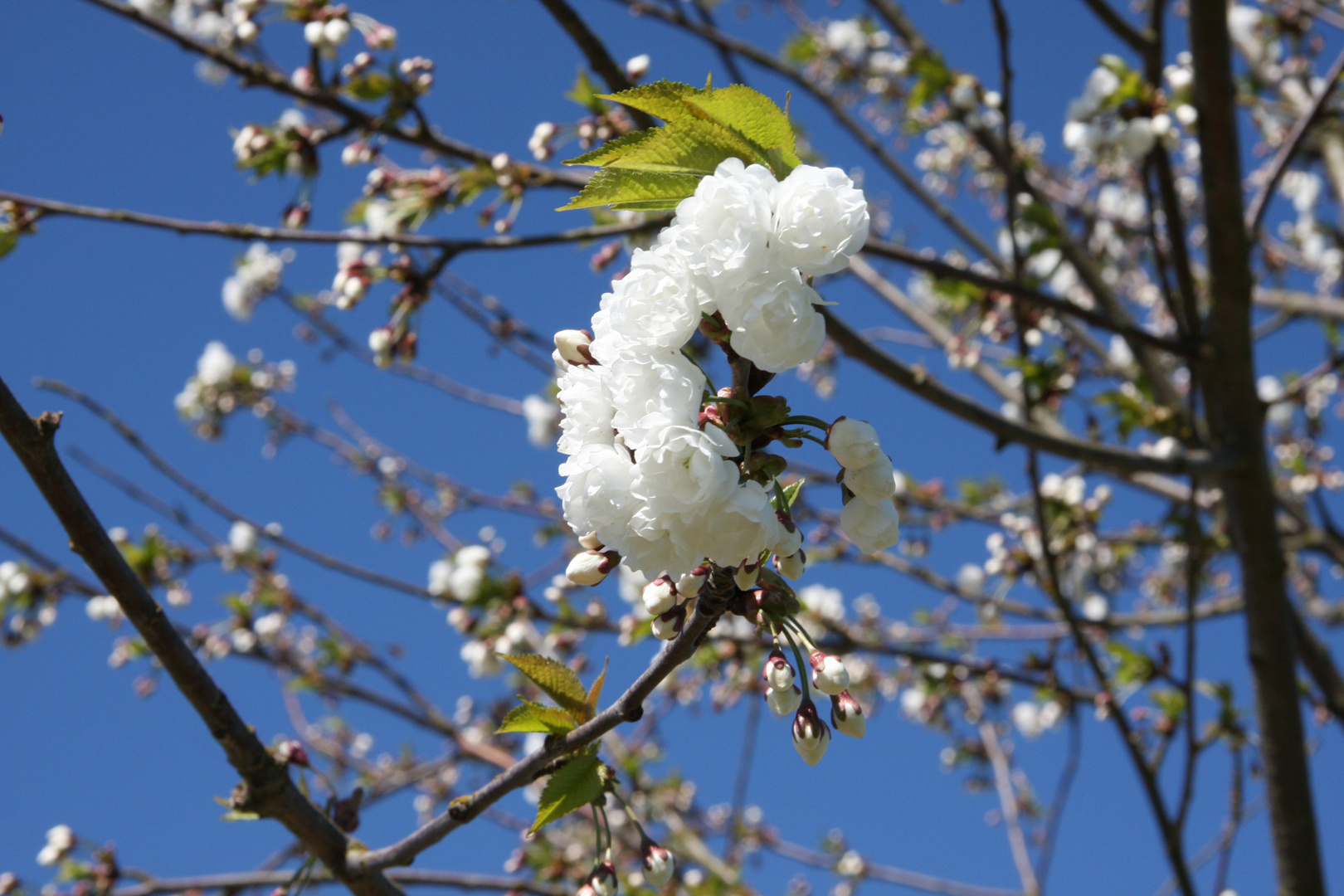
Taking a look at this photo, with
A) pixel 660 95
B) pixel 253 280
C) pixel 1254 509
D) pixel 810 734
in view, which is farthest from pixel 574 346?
pixel 253 280

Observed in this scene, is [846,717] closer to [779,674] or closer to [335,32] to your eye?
[779,674]

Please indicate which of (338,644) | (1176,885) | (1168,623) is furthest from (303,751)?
(1168,623)

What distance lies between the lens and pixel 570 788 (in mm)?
1254

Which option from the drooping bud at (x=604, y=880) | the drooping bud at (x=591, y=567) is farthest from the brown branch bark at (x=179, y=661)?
the drooping bud at (x=591, y=567)

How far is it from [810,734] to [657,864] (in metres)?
0.44

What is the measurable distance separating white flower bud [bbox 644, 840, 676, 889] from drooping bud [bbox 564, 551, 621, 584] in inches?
21.2

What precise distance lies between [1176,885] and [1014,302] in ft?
6.54

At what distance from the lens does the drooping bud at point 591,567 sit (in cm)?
118

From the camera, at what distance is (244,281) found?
6.92 metres

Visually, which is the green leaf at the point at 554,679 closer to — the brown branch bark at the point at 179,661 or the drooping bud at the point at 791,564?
the drooping bud at the point at 791,564

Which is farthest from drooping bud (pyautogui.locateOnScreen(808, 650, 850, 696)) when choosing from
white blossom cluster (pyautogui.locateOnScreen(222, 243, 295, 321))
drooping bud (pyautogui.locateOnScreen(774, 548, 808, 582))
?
white blossom cluster (pyautogui.locateOnScreen(222, 243, 295, 321))

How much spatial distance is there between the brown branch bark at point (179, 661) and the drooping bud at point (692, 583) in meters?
0.86

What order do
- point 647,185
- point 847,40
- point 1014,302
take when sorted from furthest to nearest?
point 847,40 < point 1014,302 < point 647,185

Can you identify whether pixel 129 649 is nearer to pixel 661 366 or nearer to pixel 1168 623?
pixel 661 366
